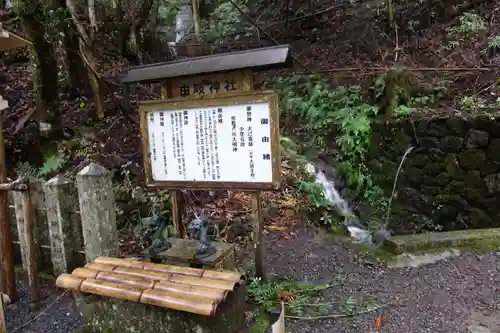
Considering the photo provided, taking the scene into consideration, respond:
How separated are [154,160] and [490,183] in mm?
5542

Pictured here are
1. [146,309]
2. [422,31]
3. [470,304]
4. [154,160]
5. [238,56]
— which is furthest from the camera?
[422,31]

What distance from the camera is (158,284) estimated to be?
9.25ft

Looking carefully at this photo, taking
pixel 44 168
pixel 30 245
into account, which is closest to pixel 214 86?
pixel 30 245

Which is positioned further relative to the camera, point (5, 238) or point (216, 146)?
point (5, 238)

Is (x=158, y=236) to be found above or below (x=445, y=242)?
above

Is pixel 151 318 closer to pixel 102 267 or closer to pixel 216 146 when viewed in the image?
pixel 102 267

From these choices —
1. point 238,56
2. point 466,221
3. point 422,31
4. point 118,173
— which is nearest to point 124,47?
point 118,173

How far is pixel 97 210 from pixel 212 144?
130 centimetres

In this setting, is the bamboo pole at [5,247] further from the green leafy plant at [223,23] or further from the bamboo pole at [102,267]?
the green leafy plant at [223,23]

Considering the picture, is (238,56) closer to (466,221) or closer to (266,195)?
(266,195)

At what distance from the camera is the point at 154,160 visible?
3.96m

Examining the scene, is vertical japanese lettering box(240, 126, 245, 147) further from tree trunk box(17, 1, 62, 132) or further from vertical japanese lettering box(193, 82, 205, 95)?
tree trunk box(17, 1, 62, 132)

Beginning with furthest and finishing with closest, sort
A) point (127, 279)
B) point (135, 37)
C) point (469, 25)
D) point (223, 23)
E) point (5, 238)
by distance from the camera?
point (223, 23), point (135, 37), point (469, 25), point (5, 238), point (127, 279)

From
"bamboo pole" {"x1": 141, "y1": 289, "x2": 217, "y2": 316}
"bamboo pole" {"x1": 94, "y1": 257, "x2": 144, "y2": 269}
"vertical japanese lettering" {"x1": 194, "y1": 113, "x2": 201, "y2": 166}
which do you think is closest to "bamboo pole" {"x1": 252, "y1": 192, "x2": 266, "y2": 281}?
"vertical japanese lettering" {"x1": 194, "y1": 113, "x2": 201, "y2": 166}
